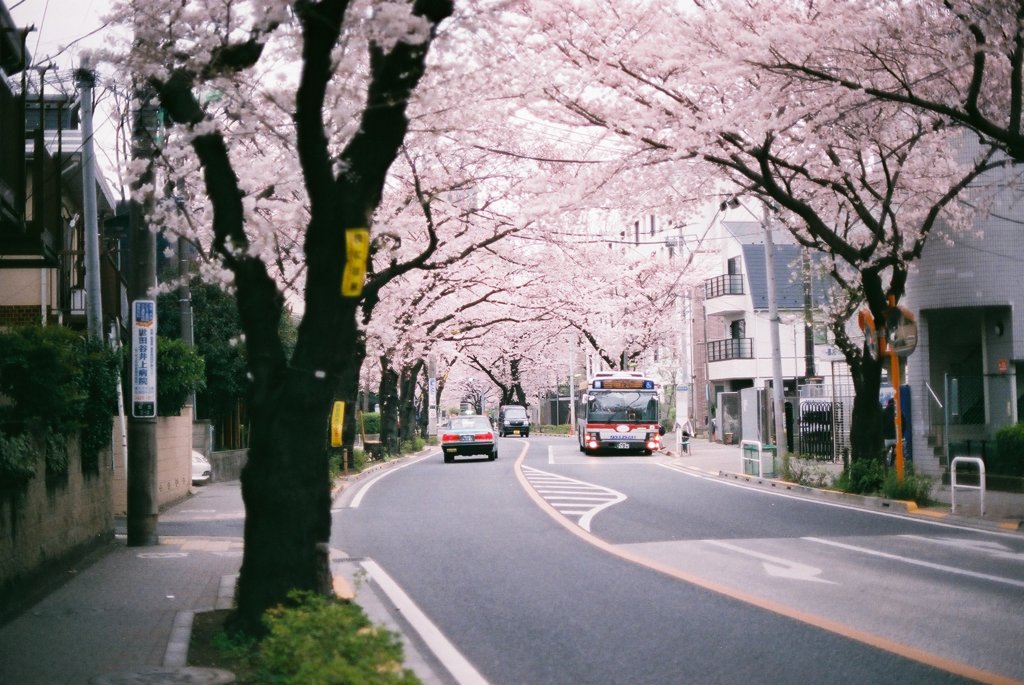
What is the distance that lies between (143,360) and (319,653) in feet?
32.1

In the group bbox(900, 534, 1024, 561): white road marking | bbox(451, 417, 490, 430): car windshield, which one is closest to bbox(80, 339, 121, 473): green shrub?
bbox(900, 534, 1024, 561): white road marking

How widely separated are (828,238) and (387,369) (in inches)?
949

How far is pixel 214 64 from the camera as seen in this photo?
29.1ft

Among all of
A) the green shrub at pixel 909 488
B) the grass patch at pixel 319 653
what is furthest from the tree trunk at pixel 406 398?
the grass patch at pixel 319 653

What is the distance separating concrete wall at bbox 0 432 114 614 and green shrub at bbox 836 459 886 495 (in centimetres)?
1383

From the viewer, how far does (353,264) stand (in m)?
A: 7.94

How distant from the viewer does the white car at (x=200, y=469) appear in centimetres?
2780

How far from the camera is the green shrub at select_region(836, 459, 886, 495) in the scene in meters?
21.0

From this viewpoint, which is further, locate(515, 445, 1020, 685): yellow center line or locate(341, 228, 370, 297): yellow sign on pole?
locate(341, 228, 370, 297): yellow sign on pole

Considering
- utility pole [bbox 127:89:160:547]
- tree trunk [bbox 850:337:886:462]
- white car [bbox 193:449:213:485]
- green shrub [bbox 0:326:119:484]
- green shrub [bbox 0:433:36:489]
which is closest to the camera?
green shrub [bbox 0:433:36:489]

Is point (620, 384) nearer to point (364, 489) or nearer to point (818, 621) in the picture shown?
point (364, 489)

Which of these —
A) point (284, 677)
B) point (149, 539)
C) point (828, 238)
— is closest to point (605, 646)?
point (284, 677)

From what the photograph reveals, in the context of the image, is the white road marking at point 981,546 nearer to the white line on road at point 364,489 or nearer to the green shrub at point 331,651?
the green shrub at point 331,651

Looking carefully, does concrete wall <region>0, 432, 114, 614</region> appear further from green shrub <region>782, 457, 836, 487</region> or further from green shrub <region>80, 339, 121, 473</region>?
green shrub <region>782, 457, 836, 487</region>
